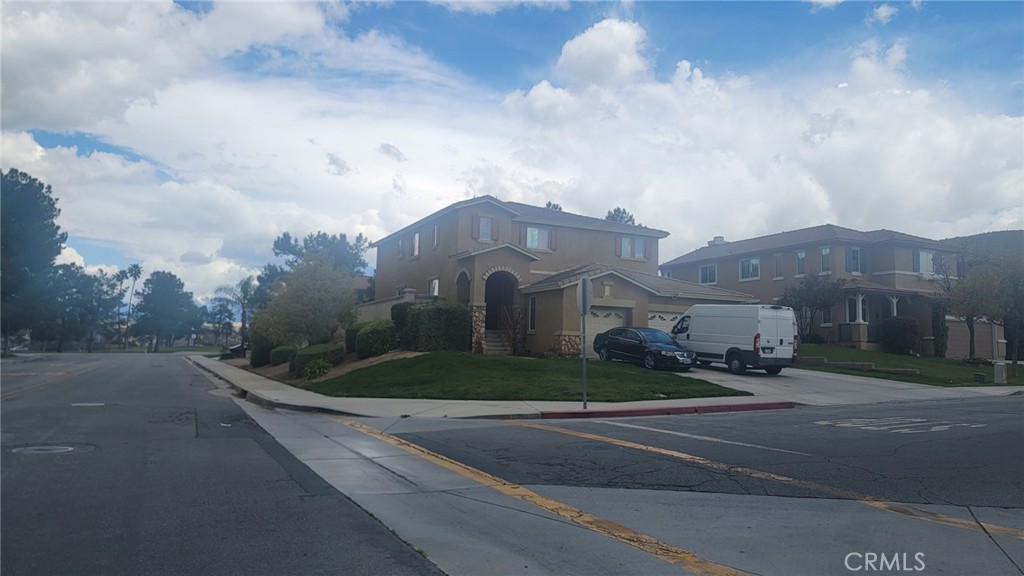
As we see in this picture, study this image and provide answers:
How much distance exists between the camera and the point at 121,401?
18.6m

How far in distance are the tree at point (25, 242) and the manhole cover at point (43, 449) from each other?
49628 millimetres

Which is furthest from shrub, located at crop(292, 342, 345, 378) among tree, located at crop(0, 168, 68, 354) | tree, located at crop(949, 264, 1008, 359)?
tree, located at crop(0, 168, 68, 354)

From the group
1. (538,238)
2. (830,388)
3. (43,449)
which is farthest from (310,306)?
(43,449)

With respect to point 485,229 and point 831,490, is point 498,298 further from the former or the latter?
point 831,490

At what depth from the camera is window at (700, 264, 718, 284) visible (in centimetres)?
4828

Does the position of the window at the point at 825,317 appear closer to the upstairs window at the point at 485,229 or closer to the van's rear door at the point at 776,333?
the van's rear door at the point at 776,333

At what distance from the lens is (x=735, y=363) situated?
25422mm

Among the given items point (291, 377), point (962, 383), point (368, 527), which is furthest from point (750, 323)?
point (368, 527)

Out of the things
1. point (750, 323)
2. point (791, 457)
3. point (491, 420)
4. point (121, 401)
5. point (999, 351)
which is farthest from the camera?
point (999, 351)

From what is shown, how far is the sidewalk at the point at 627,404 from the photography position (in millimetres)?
15942

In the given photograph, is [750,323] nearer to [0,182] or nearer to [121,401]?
[121,401]

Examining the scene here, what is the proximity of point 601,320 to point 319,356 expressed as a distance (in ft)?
37.7

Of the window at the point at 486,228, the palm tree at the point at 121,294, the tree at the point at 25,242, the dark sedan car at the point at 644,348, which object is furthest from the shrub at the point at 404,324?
the palm tree at the point at 121,294

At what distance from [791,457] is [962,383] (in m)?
19.2
